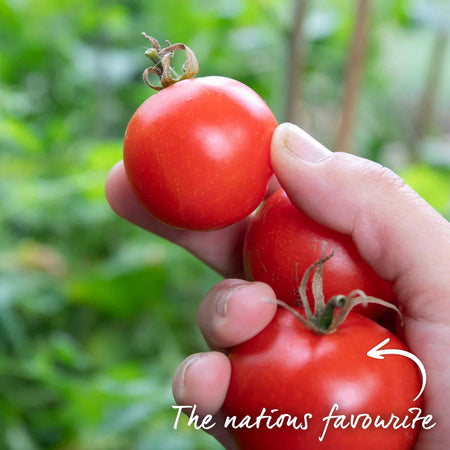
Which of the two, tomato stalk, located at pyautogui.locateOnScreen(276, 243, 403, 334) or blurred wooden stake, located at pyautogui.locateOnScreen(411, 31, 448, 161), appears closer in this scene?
tomato stalk, located at pyautogui.locateOnScreen(276, 243, 403, 334)

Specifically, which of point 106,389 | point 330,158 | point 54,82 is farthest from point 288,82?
point 54,82

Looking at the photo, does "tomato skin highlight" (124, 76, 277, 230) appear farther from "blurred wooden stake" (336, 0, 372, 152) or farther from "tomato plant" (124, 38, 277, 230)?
"blurred wooden stake" (336, 0, 372, 152)

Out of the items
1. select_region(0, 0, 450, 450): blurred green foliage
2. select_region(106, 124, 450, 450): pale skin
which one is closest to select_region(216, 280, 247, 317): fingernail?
select_region(106, 124, 450, 450): pale skin

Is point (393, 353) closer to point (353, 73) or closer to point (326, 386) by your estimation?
point (326, 386)

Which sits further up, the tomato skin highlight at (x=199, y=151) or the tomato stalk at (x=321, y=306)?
the tomato skin highlight at (x=199, y=151)

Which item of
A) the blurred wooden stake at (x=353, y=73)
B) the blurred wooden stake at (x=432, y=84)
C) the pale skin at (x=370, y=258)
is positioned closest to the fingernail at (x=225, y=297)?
the pale skin at (x=370, y=258)

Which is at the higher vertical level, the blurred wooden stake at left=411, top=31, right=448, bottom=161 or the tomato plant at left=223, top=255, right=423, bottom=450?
the tomato plant at left=223, top=255, right=423, bottom=450

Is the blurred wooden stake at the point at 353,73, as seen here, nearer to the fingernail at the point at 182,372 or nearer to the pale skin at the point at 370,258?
the pale skin at the point at 370,258
